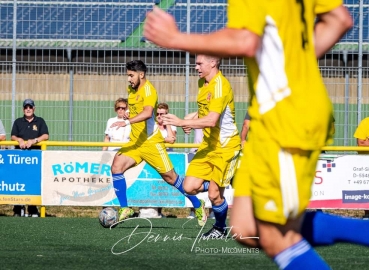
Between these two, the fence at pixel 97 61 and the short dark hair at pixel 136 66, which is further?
the fence at pixel 97 61

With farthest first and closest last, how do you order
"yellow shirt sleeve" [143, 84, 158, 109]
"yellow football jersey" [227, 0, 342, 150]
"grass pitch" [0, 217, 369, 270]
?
1. "yellow shirt sleeve" [143, 84, 158, 109]
2. "grass pitch" [0, 217, 369, 270]
3. "yellow football jersey" [227, 0, 342, 150]

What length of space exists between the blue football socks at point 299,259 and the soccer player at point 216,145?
6.08 m

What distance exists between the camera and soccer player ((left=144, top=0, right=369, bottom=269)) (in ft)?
11.8

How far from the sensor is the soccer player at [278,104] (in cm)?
358

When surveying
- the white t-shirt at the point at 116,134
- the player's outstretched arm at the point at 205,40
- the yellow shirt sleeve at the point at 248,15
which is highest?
the yellow shirt sleeve at the point at 248,15

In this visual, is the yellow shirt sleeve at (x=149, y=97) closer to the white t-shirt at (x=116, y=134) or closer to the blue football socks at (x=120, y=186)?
the blue football socks at (x=120, y=186)

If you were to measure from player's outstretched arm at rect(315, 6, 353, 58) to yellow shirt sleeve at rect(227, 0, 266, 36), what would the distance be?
1.80 ft

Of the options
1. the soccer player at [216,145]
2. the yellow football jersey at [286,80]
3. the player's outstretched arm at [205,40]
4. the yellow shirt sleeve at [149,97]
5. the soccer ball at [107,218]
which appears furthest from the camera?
the yellow shirt sleeve at [149,97]

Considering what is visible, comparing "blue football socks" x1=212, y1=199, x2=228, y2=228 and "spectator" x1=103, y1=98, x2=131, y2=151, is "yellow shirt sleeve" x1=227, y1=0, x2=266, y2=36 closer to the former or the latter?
"blue football socks" x1=212, y1=199, x2=228, y2=228

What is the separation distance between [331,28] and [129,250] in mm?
4764

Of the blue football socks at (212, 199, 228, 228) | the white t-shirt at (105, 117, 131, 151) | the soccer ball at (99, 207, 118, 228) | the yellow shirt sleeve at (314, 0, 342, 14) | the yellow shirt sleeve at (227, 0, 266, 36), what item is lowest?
the soccer ball at (99, 207, 118, 228)

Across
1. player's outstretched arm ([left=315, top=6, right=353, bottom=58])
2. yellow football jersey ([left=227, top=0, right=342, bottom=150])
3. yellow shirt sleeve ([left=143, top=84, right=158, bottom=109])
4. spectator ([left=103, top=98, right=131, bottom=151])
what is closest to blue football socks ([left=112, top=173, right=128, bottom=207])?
yellow shirt sleeve ([left=143, top=84, right=158, bottom=109])

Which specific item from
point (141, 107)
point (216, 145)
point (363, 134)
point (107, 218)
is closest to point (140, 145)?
point (141, 107)

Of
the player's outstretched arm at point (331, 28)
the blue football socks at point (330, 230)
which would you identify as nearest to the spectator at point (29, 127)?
the blue football socks at point (330, 230)
